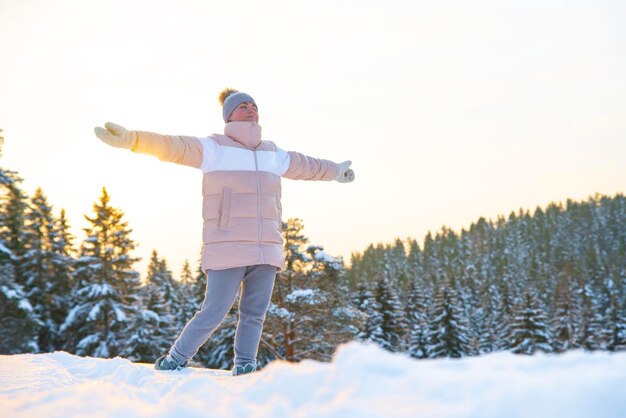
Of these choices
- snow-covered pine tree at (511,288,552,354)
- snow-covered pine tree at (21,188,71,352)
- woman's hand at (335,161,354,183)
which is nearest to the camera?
woman's hand at (335,161,354,183)

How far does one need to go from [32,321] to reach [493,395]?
54.0 ft

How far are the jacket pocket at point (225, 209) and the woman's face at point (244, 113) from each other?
2.05 ft

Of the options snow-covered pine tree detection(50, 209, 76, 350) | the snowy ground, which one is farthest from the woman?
snow-covered pine tree detection(50, 209, 76, 350)

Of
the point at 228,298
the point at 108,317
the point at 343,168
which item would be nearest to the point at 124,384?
the point at 228,298

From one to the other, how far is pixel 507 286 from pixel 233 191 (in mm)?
51570

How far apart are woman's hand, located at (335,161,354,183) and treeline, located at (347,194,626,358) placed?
2.81 meters

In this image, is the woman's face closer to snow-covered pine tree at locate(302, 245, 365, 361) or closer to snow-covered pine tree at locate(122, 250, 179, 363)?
snow-covered pine tree at locate(302, 245, 365, 361)

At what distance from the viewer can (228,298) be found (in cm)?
320

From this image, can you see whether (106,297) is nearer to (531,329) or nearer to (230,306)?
(230,306)

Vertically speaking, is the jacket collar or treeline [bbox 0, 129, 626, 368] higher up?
treeline [bbox 0, 129, 626, 368]

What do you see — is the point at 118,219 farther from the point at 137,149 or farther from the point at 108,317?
the point at 137,149

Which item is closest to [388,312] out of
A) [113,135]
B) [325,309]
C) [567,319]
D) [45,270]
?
[325,309]

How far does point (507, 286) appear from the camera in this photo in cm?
4953

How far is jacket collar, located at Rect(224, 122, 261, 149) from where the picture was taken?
11.2ft
